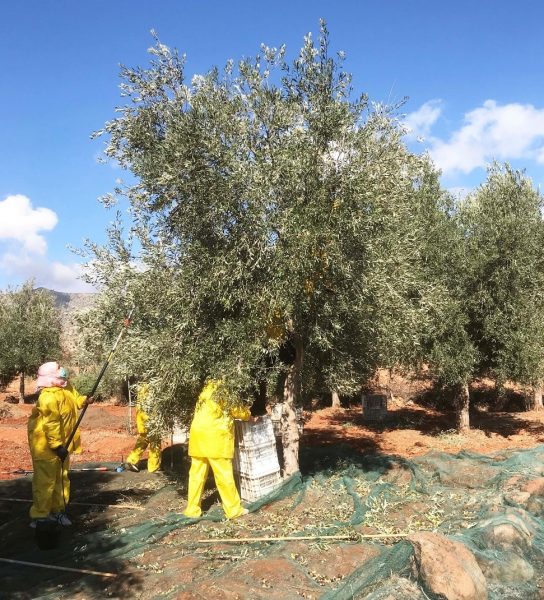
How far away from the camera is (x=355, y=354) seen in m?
9.41

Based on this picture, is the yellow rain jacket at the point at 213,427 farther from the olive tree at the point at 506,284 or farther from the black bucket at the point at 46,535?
the olive tree at the point at 506,284

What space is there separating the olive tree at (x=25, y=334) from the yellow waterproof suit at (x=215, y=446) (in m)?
22.8

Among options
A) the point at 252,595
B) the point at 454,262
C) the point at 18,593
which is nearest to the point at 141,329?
the point at 18,593

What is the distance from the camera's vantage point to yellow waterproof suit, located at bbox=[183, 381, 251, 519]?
300 inches

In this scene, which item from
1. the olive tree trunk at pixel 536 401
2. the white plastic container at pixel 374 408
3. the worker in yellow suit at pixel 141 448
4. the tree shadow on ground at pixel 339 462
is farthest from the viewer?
the olive tree trunk at pixel 536 401

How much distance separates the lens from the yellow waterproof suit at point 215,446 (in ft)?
25.0

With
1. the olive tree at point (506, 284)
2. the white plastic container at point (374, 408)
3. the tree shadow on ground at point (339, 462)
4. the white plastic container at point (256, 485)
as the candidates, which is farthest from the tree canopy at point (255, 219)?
the white plastic container at point (374, 408)

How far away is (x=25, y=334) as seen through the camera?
27.5 meters

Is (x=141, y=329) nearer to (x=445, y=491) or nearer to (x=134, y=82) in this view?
(x=134, y=82)

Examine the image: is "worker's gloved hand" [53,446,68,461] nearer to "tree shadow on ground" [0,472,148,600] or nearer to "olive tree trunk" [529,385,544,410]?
"tree shadow on ground" [0,472,148,600]

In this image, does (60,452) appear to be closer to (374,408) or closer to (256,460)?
(256,460)

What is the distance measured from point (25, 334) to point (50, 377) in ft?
73.1

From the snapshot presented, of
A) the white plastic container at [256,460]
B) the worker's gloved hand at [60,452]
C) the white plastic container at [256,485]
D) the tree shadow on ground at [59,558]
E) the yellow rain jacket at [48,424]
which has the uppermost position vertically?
the yellow rain jacket at [48,424]

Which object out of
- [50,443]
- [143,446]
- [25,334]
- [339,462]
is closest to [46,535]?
[50,443]
